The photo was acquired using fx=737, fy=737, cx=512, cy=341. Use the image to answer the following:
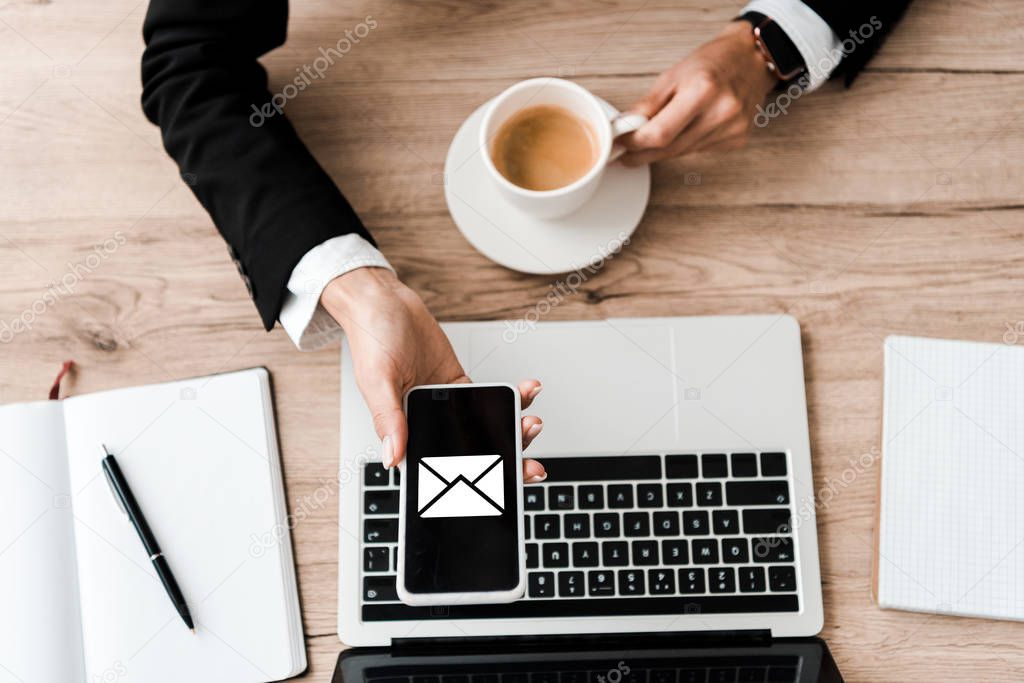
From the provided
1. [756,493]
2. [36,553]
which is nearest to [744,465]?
[756,493]

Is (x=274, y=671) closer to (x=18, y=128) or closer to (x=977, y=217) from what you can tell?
(x=18, y=128)

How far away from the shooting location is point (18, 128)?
0.82 m

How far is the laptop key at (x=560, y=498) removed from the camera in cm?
71

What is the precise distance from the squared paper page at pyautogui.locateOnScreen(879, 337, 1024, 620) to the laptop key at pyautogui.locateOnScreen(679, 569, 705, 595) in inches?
7.1

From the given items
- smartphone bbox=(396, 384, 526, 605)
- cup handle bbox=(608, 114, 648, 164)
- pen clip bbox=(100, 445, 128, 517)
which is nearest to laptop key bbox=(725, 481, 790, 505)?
smartphone bbox=(396, 384, 526, 605)

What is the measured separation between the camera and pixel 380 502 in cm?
72

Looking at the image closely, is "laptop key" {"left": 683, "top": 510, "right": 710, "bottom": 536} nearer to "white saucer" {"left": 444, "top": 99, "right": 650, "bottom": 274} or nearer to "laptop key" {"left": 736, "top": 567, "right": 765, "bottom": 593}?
"laptop key" {"left": 736, "top": 567, "right": 765, "bottom": 593}

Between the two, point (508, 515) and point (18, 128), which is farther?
point (18, 128)

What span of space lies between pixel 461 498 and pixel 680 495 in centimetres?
23

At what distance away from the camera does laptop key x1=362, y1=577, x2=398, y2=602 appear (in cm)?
71

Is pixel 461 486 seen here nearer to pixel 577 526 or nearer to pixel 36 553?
pixel 577 526

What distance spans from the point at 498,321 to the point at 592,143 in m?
0.20

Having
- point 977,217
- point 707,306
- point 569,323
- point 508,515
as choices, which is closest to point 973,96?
point 977,217

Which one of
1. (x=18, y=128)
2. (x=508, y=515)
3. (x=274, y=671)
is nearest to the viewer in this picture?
(x=508, y=515)
